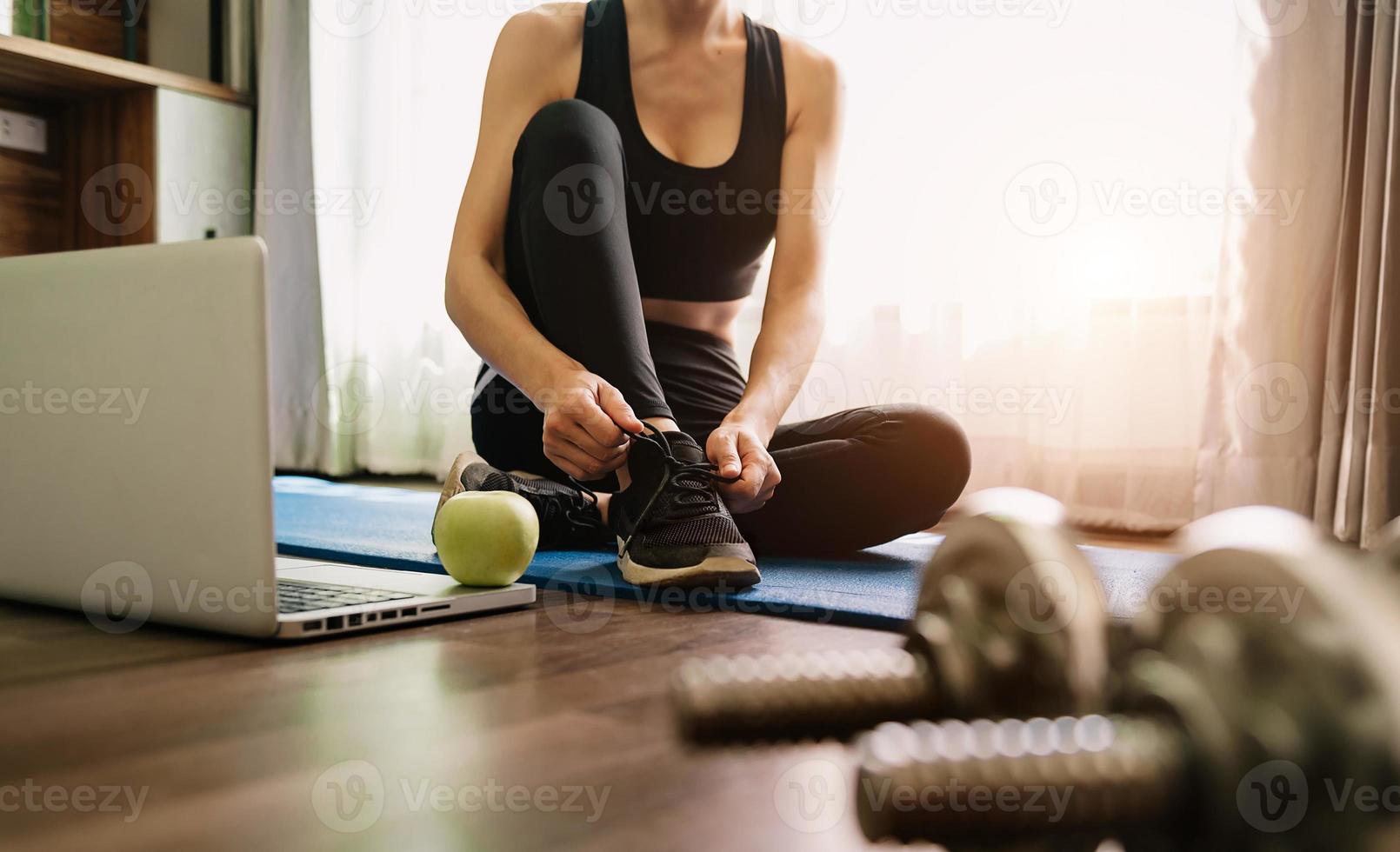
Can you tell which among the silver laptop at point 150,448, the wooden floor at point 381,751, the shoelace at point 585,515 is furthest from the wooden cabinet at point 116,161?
the wooden floor at point 381,751

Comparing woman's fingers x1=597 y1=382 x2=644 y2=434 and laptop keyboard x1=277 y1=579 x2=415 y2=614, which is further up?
woman's fingers x1=597 y1=382 x2=644 y2=434

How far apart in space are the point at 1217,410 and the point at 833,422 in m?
0.91

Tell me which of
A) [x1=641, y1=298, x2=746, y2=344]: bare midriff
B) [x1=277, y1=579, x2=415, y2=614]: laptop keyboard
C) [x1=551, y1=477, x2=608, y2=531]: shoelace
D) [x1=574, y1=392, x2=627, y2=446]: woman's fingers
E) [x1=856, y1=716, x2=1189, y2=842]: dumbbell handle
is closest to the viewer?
[x1=856, y1=716, x2=1189, y2=842]: dumbbell handle

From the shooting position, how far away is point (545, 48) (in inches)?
60.5

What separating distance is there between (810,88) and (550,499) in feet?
2.35

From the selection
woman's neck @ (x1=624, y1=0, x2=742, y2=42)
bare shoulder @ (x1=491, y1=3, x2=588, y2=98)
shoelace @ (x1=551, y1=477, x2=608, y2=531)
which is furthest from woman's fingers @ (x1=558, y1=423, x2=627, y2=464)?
woman's neck @ (x1=624, y1=0, x2=742, y2=42)

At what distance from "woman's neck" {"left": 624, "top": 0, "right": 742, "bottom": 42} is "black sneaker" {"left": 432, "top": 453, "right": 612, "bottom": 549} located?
674 millimetres

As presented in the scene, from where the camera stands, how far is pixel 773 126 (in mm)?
1614

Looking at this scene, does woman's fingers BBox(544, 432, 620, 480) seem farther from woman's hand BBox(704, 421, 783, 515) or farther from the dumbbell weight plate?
the dumbbell weight plate

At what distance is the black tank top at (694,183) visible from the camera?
1.53 meters

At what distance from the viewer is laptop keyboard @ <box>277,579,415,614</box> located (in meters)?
0.89

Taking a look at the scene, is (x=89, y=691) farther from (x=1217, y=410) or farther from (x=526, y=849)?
(x=1217, y=410)

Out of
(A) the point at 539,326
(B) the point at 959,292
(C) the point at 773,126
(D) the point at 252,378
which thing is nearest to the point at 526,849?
(D) the point at 252,378

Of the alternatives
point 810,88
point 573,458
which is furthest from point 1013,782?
point 810,88
